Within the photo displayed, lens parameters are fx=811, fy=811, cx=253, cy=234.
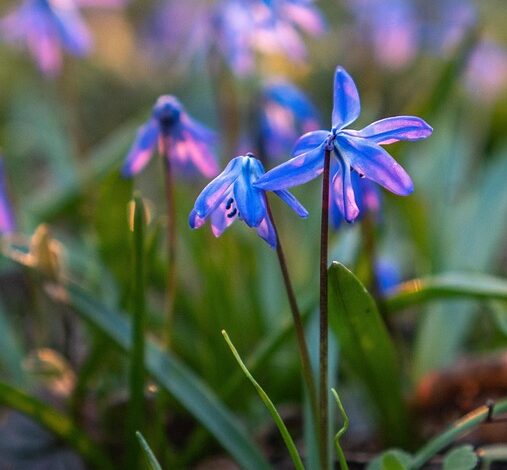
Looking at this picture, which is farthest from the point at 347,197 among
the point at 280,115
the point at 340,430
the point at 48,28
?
the point at 48,28

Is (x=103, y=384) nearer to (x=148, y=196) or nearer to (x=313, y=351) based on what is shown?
(x=313, y=351)

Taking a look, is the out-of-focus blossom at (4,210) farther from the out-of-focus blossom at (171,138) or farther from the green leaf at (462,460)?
the green leaf at (462,460)

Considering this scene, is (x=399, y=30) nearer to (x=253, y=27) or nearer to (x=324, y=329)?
(x=253, y=27)

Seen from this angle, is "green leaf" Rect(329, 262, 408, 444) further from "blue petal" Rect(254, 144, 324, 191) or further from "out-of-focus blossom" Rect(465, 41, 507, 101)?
"out-of-focus blossom" Rect(465, 41, 507, 101)

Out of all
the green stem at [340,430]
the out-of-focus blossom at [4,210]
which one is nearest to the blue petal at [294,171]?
the green stem at [340,430]

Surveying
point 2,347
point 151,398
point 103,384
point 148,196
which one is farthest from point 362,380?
point 148,196

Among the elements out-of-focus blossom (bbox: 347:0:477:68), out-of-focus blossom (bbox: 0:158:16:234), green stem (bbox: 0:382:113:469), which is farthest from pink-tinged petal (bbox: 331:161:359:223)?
out-of-focus blossom (bbox: 347:0:477:68)
